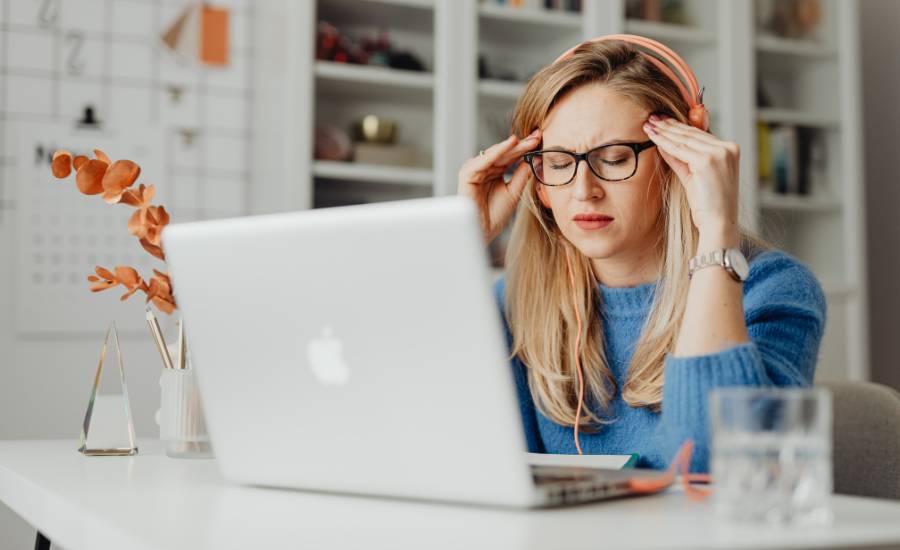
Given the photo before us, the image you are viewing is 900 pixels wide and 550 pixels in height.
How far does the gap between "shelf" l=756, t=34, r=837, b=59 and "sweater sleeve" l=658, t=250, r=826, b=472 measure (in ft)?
6.83

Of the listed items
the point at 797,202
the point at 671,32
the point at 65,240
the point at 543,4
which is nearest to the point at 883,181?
the point at 797,202

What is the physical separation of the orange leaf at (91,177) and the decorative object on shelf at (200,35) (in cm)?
164

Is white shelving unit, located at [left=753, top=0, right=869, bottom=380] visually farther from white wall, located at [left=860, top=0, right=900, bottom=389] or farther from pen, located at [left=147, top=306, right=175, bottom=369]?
pen, located at [left=147, top=306, right=175, bottom=369]

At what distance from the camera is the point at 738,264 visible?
118 cm

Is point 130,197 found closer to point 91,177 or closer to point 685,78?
point 91,177

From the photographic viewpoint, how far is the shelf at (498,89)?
2979 mm

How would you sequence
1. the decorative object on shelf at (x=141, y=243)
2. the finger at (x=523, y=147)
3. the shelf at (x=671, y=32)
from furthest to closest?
the shelf at (x=671, y=32), the finger at (x=523, y=147), the decorative object on shelf at (x=141, y=243)

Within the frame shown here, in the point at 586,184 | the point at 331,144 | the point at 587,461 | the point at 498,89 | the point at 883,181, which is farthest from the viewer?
the point at 883,181

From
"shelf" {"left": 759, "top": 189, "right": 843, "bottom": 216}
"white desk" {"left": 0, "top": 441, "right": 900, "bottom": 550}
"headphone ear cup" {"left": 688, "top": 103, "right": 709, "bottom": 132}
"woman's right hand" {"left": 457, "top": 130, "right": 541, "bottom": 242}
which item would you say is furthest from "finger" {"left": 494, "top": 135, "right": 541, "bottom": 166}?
"shelf" {"left": 759, "top": 189, "right": 843, "bottom": 216}

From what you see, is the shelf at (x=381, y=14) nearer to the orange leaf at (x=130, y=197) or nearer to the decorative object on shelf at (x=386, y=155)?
the decorative object on shelf at (x=386, y=155)

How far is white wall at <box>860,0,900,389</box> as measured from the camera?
357 centimetres

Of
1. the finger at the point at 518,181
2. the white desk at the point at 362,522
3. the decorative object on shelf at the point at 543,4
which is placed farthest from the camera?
the decorative object on shelf at the point at 543,4

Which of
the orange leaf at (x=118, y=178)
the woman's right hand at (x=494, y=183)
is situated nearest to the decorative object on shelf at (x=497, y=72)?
the woman's right hand at (x=494, y=183)

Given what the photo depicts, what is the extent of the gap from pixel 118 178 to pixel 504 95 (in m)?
1.85
